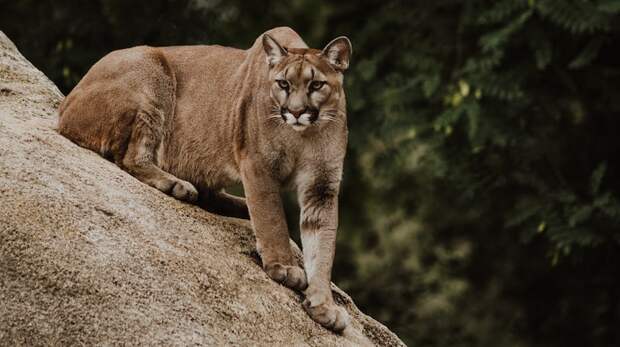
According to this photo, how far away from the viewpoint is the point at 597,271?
14.1 metres

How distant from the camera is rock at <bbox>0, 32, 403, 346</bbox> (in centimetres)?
600

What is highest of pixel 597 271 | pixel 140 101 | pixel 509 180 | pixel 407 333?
pixel 140 101

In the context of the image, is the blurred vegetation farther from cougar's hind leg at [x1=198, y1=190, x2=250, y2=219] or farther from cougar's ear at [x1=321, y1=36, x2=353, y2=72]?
cougar's ear at [x1=321, y1=36, x2=353, y2=72]

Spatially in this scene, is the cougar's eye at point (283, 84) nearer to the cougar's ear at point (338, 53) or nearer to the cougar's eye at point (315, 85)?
the cougar's eye at point (315, 85)

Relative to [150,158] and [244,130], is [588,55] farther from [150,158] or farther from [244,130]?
[150,158]

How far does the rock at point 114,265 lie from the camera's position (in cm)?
600

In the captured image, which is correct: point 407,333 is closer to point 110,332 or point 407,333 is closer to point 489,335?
point 489,335

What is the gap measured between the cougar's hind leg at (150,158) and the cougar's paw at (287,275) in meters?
0.79

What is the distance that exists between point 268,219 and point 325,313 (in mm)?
758

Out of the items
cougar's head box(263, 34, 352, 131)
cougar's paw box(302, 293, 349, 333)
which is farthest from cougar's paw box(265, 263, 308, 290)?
cougar's head box(263, 34, 352, 131)

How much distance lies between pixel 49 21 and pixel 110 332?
6292mm

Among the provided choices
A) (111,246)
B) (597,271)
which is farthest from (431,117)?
(111,246)

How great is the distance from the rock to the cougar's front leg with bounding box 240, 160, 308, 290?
14cm

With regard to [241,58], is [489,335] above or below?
below
